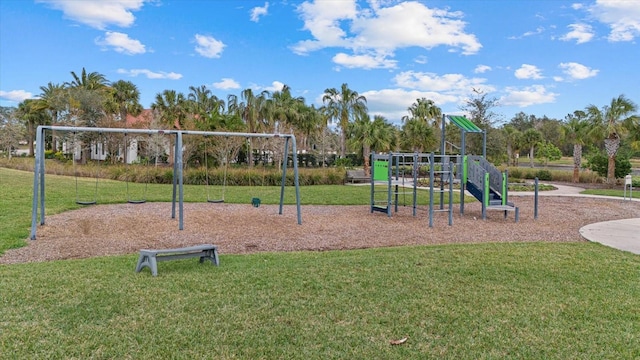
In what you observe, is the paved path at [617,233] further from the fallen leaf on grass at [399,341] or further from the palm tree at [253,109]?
the palm tree at [253,109]

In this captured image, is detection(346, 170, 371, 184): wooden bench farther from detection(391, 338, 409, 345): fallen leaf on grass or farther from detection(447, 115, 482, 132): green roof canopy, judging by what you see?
detection(391, 338, 409, 345): fallen leaf on grass

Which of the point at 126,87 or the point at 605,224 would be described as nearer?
the point at 605,224

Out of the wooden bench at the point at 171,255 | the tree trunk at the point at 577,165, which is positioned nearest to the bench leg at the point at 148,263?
the wooden bench at the point at 171,255

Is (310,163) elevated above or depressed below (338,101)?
below

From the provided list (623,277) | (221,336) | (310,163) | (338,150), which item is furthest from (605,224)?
(338,150)

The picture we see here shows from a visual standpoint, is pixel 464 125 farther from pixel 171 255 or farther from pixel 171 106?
pixel 171 106

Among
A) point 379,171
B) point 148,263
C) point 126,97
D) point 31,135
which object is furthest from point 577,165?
point 31,135

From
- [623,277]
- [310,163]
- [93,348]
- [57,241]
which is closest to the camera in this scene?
[93,348]

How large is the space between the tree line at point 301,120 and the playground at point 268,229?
47.2ft

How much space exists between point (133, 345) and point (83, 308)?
99cm

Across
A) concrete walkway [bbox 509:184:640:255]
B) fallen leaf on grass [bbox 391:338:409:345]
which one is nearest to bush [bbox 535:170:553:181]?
concrete walkway [bbox 509:184:640:255]

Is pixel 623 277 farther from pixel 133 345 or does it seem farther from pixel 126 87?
pixel 126 87

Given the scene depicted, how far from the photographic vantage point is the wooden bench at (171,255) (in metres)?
4.82

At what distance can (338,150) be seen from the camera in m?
50.4
